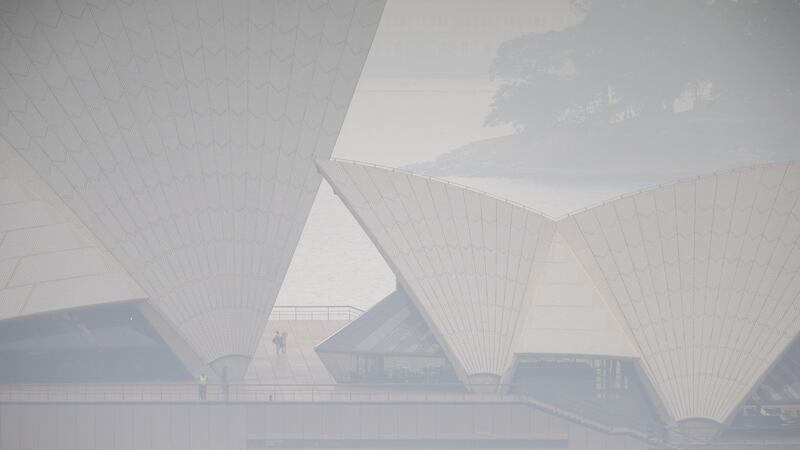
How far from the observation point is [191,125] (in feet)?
168

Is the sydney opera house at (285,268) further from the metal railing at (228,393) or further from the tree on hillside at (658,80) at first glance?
the tree on hillside at (658,80)

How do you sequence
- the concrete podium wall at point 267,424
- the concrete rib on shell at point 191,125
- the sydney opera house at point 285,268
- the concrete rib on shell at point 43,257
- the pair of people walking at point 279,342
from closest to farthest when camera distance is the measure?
the concrete podium wall at point 267,424 → the sydney opera house at point 285,268 → the concrete rib on shell at point 43,257 → the concrete rib on shell at point 191,125 → the pair of people walking at point 279,342

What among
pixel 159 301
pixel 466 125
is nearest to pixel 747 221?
pixel 159 301

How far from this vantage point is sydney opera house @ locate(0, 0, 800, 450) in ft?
153

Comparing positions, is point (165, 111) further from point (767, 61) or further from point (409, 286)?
point (767, 61)

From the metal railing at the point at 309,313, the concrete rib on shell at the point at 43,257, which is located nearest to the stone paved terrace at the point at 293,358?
the metal railing at the point at 309,313

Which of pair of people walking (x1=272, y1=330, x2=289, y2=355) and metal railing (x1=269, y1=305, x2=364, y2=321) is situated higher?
metal railing (x1=269, y1=305, x2=364, y2=321)

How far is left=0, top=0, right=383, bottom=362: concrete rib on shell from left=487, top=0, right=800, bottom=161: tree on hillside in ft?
266

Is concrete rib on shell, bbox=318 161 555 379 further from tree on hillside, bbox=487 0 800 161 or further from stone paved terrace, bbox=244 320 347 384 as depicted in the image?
tree on hillside, bbox=487 0 800 161

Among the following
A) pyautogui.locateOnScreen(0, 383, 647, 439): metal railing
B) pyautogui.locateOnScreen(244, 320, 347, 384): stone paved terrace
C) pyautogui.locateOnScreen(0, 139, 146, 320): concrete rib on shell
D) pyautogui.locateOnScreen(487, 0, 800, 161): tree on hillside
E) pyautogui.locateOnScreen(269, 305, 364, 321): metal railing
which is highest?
pyautogui.locateOnScreen(487, 0, 800, 161): tree on hillside

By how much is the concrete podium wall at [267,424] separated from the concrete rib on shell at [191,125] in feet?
12.1

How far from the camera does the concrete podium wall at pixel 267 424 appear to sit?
150ft

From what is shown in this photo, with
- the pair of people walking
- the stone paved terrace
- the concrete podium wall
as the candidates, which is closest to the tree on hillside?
the stone paved terrace

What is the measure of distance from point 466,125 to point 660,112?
89.6 feet
